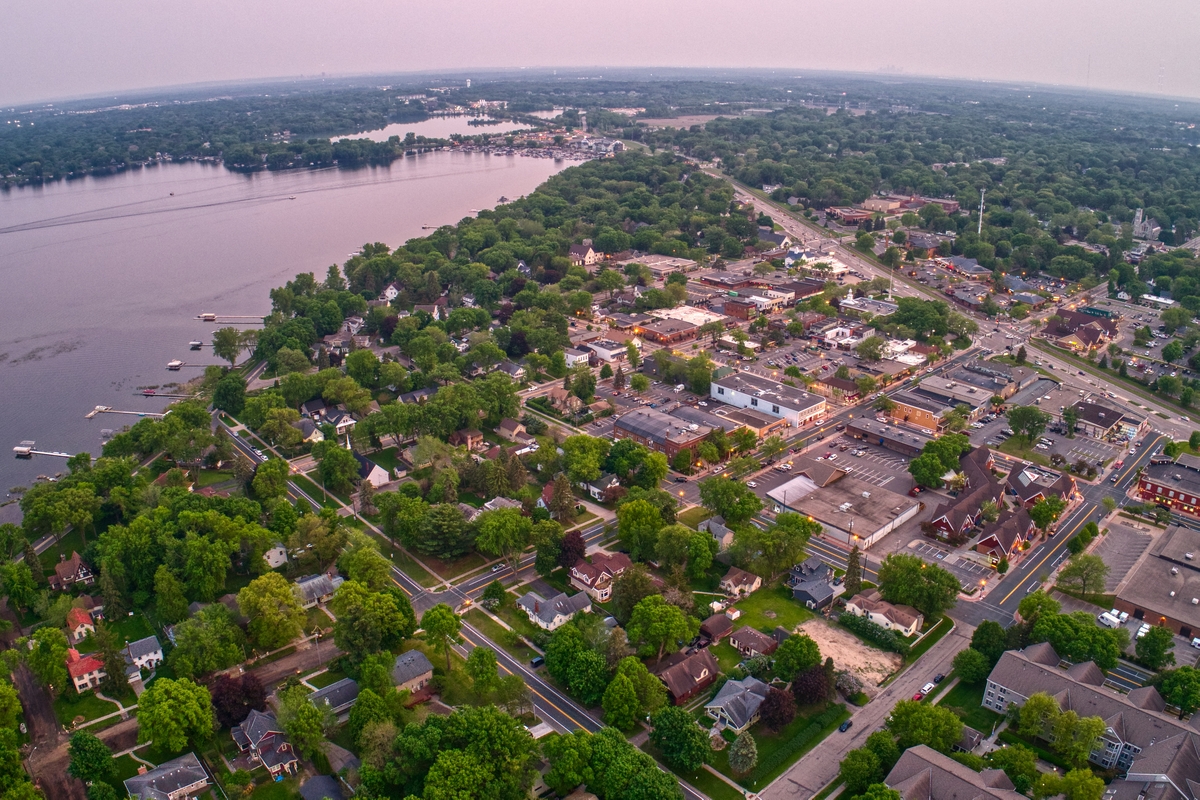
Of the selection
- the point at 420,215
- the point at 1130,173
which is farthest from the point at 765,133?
the point at 420,215

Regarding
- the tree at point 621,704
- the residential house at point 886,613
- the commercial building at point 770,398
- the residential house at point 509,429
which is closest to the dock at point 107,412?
the residential house at point 509,429

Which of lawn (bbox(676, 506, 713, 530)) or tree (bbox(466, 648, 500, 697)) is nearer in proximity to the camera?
tree (bbox(466, 648, 500, 697))

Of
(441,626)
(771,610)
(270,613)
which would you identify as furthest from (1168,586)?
(270,613)

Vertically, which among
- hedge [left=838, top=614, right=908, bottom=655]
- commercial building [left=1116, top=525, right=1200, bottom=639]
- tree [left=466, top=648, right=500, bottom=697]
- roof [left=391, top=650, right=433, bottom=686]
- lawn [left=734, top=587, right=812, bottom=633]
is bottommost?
lawn [left=734, top=587, right=812, bottom=633]

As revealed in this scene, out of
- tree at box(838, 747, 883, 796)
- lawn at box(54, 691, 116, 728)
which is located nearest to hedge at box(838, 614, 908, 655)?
tree at box(838, 747, 883, 796)

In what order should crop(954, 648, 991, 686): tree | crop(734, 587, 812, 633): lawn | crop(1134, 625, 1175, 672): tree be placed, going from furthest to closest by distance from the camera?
crop(734, 587, 812, 633): lawn
crop(1134, 625, 1175, 672): tree
crop(954, 648, 991, 686): tree

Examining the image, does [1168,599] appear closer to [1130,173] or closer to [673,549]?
[673,549]

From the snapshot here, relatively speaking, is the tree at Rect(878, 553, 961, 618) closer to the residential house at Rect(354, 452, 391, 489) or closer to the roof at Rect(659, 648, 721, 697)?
the roof at Rect(659, 648, 721, 697)
